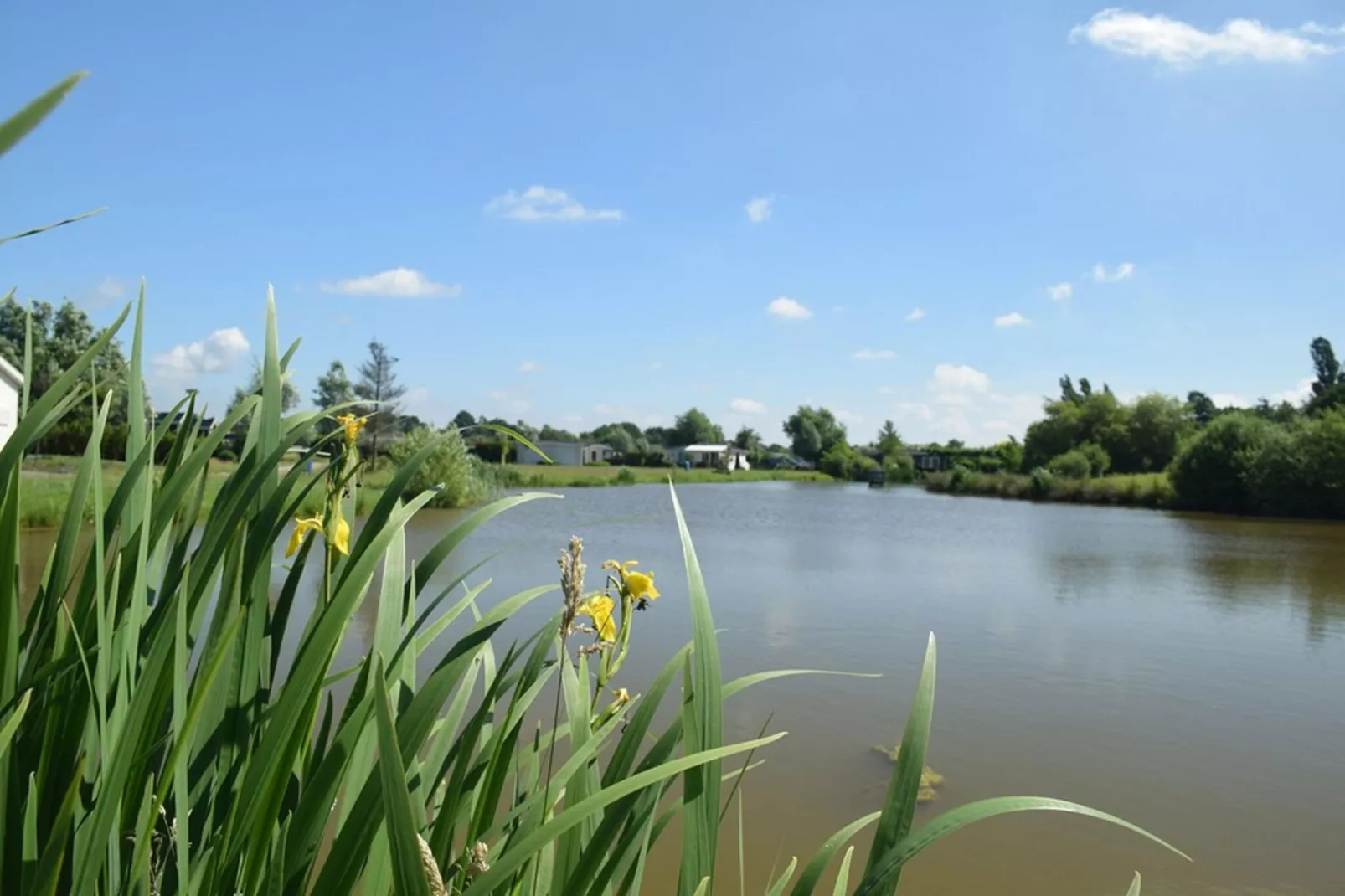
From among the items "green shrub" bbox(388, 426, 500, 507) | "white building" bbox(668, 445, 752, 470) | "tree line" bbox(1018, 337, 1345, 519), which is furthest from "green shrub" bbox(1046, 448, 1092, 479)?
"white building" bbox(668, 445, 752, 470)

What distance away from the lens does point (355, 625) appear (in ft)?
16.6

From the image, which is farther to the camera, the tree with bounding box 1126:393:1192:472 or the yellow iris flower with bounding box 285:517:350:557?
the tree with bounding box 1126:393:1192:472

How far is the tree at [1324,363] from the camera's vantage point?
40216 millimetres

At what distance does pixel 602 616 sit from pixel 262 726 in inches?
12.0

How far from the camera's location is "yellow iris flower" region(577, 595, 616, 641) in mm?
823

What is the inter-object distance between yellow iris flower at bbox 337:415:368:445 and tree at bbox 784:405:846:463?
61.8 metres

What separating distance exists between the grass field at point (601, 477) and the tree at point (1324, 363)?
78.1 feet

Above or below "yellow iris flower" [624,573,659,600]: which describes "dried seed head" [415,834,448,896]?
below

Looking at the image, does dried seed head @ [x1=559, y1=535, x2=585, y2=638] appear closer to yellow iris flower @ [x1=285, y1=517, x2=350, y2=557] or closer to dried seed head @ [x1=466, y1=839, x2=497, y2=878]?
dried seed head @ [x1=466, y1=839, x2=497, y2=878]

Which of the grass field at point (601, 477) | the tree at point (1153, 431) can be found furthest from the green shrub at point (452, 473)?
the tree at point (1153, 431)

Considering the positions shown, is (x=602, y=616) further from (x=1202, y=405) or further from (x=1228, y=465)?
(x=1202, y=405)

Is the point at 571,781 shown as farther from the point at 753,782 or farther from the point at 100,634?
the point at 753,782

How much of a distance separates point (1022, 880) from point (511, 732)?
2.29 m

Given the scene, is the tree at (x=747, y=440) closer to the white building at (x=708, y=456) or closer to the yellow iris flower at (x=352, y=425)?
the white building at (x=708, y=456)
